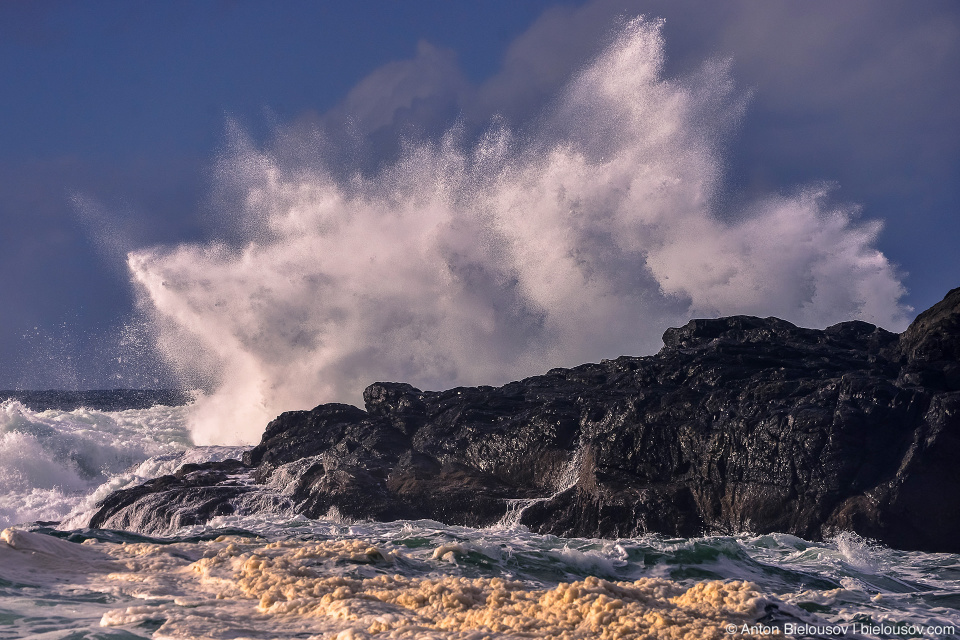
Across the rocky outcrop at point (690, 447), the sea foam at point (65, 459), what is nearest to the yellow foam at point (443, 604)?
the rocky outcrop at point (690, 447)

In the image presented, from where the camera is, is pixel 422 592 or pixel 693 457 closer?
pixel 422 592

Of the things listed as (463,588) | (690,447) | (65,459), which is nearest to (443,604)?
(463,588)

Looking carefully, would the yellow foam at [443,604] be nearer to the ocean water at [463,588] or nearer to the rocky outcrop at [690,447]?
the ocean water at [463,588]

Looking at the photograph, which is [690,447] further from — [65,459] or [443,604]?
[65,459]

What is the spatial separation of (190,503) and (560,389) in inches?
351

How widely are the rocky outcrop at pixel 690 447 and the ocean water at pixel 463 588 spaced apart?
95 centimetres

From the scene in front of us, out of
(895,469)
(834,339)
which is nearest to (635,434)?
(895,469)

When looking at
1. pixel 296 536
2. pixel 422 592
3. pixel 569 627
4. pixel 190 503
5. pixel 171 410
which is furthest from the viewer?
pixel 171 410

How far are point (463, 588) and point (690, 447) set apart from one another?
30.3 feet

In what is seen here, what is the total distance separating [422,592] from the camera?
241 inches

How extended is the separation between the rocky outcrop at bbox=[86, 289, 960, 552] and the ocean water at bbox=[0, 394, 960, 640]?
3.12 feet

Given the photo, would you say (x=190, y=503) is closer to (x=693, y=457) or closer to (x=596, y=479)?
(x=596, y=479)

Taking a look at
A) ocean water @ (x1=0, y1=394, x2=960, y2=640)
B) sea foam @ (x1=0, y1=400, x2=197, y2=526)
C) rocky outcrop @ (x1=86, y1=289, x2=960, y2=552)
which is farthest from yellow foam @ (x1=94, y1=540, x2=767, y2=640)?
sea foam @ (x1=0, y1=400, x2=197, y2=526)

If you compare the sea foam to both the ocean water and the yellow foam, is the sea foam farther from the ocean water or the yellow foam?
the yellow foam
